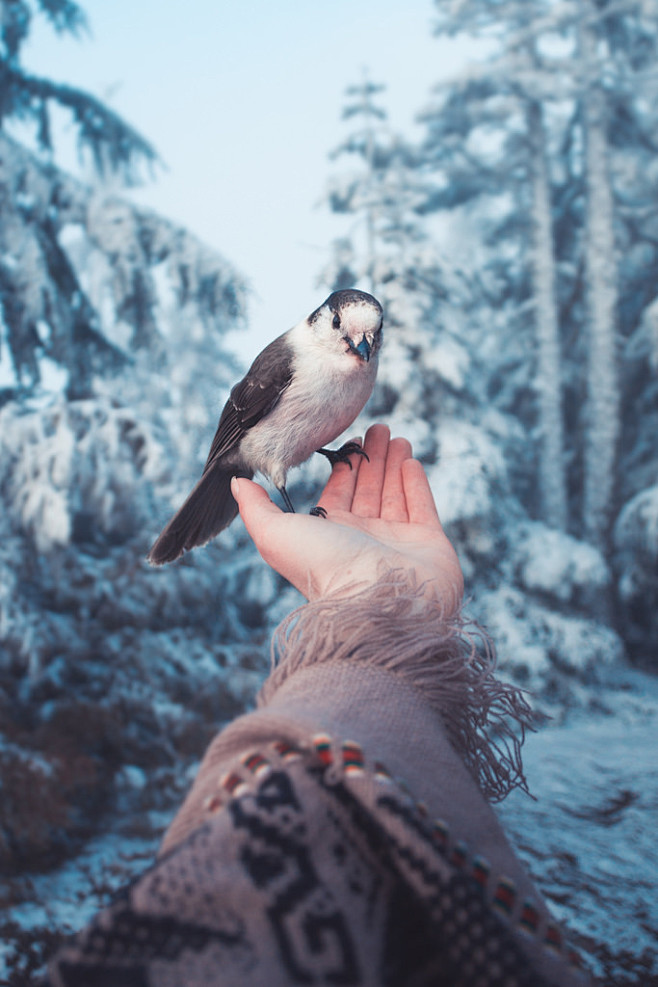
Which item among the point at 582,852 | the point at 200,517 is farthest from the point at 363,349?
the point at 582,852

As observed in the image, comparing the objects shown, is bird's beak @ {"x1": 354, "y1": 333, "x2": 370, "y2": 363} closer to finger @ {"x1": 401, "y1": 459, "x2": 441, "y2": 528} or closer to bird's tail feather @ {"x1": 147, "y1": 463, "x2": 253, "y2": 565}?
finger @ {"x1": 401, "y1": 459, "x2": 441, "y2": 528}

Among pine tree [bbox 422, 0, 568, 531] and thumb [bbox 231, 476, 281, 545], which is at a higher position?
pine tree [bbox 422, 0, 568, 531]

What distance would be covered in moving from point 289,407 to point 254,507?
235 mm

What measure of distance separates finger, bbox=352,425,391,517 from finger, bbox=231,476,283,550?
0.23m

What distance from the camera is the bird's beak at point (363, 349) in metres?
1.17

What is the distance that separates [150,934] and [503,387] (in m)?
4.04

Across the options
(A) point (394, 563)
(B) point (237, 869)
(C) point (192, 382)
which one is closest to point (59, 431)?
(C) point (192, 382)

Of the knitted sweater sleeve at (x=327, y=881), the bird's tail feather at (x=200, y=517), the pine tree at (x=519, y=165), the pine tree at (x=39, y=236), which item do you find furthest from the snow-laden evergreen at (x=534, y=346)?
the knitted sweater sleeve at (x=327, y=881)

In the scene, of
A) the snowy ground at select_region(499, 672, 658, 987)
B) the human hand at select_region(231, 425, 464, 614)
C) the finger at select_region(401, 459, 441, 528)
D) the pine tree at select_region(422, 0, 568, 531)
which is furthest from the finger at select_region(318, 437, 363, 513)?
the pine tree at select_region(422, 0, 568, 531)

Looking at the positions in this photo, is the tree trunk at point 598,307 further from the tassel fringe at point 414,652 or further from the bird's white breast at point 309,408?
the tassel fringe at point 414,652

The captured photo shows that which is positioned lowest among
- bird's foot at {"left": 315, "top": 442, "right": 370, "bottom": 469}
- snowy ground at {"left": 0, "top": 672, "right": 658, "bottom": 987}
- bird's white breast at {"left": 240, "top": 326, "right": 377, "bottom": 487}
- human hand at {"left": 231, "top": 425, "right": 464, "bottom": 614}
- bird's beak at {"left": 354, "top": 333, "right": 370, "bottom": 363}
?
snowy ground at {"left": 0, "top": 672, "right": 658, "bottom": 987}

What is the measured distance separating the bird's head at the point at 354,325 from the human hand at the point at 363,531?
0.25 m

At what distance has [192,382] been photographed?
3.85 m

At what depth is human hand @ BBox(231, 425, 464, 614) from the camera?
99cm
